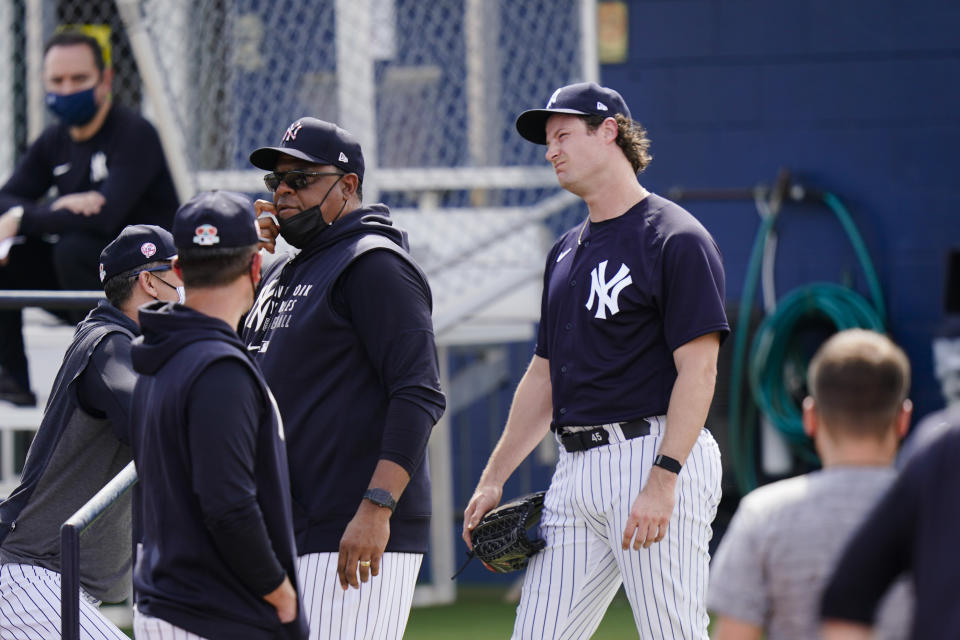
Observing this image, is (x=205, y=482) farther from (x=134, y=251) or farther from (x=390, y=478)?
(x=134, y=251)

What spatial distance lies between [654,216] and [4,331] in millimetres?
3434

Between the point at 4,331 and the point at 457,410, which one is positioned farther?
the point at 457,410

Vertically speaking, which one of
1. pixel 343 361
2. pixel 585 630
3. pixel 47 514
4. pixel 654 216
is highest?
pixel 654 216

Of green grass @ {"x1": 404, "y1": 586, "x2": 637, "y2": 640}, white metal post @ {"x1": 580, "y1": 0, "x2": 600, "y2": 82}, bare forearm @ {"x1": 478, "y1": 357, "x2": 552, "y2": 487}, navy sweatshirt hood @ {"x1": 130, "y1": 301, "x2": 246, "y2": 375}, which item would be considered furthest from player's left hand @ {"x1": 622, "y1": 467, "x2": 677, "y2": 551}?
white metal post @ {"x1": 580, "y1": 0, "x2": 600, "y2": 82}

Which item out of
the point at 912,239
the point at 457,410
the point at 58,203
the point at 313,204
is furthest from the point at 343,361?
the point at 912,239

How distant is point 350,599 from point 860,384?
1568mm

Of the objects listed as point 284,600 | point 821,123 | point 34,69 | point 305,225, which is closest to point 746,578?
point 284,600

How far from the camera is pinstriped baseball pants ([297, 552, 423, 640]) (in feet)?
10.5

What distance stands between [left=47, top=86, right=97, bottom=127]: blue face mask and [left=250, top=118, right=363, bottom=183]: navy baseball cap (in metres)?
2.71

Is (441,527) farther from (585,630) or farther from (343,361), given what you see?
(343,361)

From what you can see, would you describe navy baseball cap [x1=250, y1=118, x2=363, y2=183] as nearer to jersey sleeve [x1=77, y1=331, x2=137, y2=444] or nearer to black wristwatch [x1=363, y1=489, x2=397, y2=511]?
jersey sleeve [x1=77, y1=331, x2=137, y2=444]

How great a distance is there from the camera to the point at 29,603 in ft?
11.4

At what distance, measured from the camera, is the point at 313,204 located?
3459 mm

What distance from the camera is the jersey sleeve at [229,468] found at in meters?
2.52
